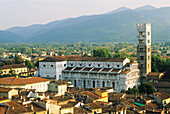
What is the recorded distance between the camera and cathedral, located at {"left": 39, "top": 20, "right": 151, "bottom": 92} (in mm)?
69812

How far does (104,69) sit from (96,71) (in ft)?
5.61

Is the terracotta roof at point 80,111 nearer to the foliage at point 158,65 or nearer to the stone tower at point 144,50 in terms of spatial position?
the stone tower at point 144,50

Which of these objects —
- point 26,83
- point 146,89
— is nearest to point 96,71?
point 146,89

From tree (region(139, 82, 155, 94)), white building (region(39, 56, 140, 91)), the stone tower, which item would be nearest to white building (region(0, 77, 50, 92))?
white building (region(39, 56, 140, 91))

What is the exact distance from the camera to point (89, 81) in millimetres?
73250

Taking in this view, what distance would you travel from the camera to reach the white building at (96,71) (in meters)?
69.4

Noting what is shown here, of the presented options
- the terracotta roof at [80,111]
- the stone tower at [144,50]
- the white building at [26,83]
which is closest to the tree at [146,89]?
the stone tower at [144,50]

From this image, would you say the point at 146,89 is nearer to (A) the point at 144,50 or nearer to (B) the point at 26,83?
(A) the point at 144,50

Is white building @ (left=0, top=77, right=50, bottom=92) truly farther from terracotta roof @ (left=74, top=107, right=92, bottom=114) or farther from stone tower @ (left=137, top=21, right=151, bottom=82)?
terracotta roof @ (left=74, top=107, right=92, bottom=114)

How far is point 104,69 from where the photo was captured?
73062mm

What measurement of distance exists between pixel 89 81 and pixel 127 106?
→ 3007cm

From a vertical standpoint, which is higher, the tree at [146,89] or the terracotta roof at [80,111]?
the terracotta roof at [80,111]

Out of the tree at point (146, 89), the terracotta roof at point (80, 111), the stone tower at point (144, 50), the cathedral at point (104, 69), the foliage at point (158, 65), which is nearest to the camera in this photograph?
the terracotta roof at point (80, 111)

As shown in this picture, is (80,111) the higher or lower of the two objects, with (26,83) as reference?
lower
